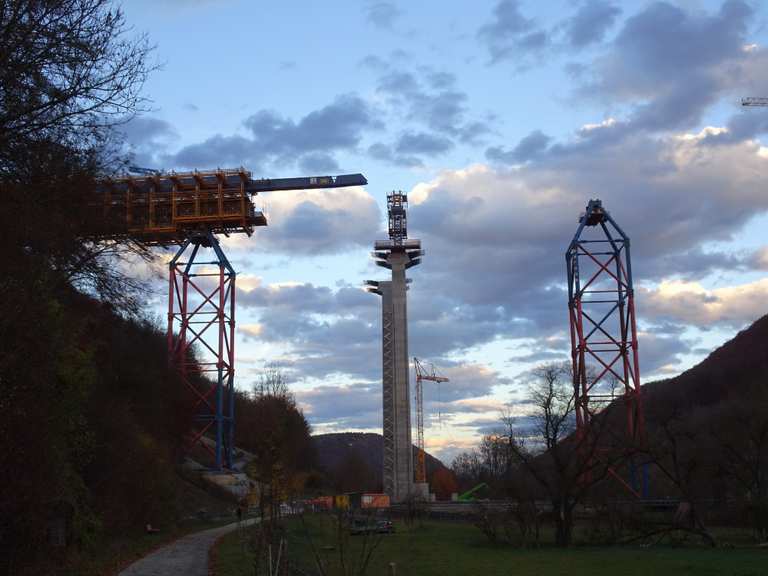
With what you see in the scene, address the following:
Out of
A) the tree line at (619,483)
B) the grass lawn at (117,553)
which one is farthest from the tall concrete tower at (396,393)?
the grass lawn at (117,553)

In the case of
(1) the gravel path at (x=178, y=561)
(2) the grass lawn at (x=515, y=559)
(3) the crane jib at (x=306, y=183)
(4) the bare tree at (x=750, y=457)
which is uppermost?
(3) the crane jib at (x=306, y=183)

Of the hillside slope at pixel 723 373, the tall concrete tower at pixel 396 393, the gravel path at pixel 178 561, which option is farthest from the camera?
the hillside slope at pixel 723 373

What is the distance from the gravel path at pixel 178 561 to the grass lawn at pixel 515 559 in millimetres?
519

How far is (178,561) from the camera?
21281mm

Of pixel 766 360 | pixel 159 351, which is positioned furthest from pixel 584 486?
pixel 766 360

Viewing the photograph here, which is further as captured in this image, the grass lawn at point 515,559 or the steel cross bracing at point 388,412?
the steel cross bracing at point 388,412

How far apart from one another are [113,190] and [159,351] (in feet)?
145

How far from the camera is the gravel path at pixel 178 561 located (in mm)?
18802

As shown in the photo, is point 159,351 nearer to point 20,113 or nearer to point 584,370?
point 584,370

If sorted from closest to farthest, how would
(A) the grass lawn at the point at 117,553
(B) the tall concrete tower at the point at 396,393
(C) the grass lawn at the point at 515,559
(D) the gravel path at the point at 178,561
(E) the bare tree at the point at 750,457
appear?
(A) the grass lawn at the point at 117,553 < (D) the gravel path at the point at 178,561 < (C) the grass lawn at the point at 515,559 < (E) the bare tree at the point at 750,457 < (B) the tall concrete tower at the point at 396,393

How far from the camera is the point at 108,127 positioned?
11.4 meters

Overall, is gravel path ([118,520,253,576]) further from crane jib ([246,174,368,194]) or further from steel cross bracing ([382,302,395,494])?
steel cross bracing ([382,302,395,494])

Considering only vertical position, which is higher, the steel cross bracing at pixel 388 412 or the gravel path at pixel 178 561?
the steel cross bracing at pixel 388 412

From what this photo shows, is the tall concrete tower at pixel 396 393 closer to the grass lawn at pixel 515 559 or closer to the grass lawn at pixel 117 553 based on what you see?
the grass lawn at pixel 515 559
